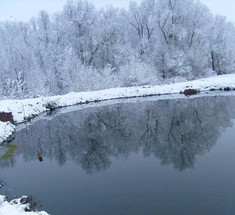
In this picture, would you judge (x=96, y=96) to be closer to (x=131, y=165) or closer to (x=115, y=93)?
(x=115, y=93)

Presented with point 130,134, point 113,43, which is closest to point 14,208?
point 130,134

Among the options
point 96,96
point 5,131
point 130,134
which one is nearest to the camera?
point 130,134

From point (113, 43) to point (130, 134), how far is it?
107ft

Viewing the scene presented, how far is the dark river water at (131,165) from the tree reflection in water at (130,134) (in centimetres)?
5

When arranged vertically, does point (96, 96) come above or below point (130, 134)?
above

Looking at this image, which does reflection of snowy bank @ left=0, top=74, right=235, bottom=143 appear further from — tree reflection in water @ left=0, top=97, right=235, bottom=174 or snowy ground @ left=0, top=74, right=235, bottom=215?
tree reflection in water @ left=0, top=97, right=235, bottom=174

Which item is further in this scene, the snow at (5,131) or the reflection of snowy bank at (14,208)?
the snow at (5,131)

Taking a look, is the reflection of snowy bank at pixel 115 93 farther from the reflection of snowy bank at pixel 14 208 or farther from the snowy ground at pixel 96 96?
the reflection of snowy bank at pixel 14 208

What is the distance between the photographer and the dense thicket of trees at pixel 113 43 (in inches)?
1730

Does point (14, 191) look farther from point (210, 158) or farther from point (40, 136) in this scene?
point (40, 136)

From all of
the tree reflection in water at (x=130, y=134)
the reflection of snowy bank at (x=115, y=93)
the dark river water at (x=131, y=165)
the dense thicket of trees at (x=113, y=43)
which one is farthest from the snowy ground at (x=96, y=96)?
the dense thicket of trees at (x=113, y=43)

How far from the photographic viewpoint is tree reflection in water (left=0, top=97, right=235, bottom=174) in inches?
547

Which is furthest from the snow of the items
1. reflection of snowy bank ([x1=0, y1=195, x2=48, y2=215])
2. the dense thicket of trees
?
the dense thicket of trees

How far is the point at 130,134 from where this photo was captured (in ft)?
58.8
